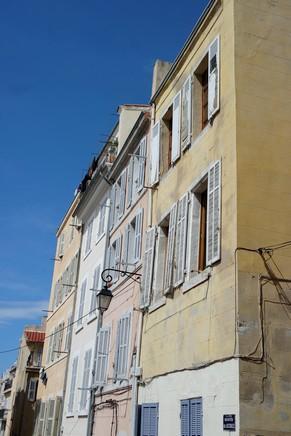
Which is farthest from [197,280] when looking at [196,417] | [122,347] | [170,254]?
[122,347]

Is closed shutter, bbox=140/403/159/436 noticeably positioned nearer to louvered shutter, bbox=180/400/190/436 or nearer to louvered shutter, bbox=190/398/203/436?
louvered shutter, bbox=180/400/190/436

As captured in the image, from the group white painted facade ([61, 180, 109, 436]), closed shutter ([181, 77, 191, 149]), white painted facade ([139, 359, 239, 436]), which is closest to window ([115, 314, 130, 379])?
white painted facade ([139, 359, 239, 436])

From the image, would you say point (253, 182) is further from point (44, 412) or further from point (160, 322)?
point (44, 412)

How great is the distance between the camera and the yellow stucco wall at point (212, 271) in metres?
8.80

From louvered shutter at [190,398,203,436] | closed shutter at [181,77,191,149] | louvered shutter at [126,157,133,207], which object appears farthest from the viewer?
louvered shutter at [126,157,133,207]

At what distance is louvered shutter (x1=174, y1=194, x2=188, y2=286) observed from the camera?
10.7 m

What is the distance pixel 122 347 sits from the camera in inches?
569

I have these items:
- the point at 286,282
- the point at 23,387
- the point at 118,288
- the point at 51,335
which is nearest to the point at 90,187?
the point at 118,288

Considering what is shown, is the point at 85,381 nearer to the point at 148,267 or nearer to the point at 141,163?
the point at 148,267

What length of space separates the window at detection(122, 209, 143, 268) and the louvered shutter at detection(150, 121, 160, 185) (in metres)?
1.36

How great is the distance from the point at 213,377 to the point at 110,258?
1008cm

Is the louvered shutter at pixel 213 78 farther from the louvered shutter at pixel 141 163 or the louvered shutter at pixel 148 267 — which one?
the louvered shutter at pixel 141 163

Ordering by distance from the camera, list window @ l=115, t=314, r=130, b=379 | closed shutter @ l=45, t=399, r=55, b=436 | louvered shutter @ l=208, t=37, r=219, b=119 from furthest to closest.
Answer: closed shutter @ l=45, t=399, r=55, b=436 → window @ l=115, t=314, r=130, b=379 → louvered shutter @ l=208, t=37, r=219, b=119

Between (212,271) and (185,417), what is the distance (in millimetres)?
2457
